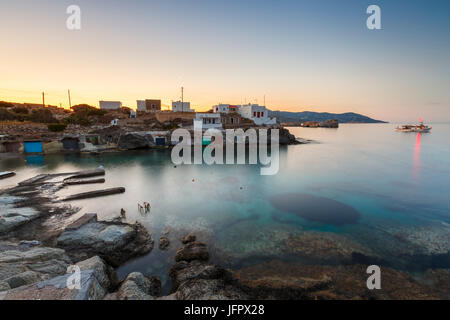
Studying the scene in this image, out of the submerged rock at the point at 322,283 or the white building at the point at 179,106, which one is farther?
the white building at the point at 179,106

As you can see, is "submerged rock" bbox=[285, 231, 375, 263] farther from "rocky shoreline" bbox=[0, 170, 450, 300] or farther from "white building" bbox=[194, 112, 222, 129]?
"white building" bbox=[194, 112, 222, 129]

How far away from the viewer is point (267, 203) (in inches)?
677

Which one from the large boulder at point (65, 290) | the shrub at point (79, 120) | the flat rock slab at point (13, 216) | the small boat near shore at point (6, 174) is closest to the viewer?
the large boulder at point (65, 290)

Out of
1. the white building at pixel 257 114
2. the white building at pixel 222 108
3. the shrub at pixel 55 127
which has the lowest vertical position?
the shrub at pixel 55 127

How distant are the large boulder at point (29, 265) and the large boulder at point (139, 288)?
270 centimetres

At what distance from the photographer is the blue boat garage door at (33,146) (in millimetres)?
33344

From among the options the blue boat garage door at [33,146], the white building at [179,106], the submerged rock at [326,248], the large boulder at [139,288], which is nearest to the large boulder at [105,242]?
the large boulder at [139,288]

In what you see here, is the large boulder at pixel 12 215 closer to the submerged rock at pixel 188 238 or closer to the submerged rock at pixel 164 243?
the submerged rock at pixel 164 243

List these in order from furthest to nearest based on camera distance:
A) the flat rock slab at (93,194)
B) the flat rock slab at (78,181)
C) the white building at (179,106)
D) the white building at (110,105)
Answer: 1. the white building at (110,105)
2. the white building at (179,106)
3. the flat rock slab at (78,181)
4. the flat rock slab at (93,194)

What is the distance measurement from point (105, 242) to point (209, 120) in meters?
46.4

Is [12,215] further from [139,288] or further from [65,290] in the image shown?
[139,288]

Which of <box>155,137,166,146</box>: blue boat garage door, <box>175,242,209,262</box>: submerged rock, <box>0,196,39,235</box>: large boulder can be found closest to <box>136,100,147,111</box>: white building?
<box>155,137,166,146</box>: blue boat garage door

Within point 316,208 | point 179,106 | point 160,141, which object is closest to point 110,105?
point 179,106
